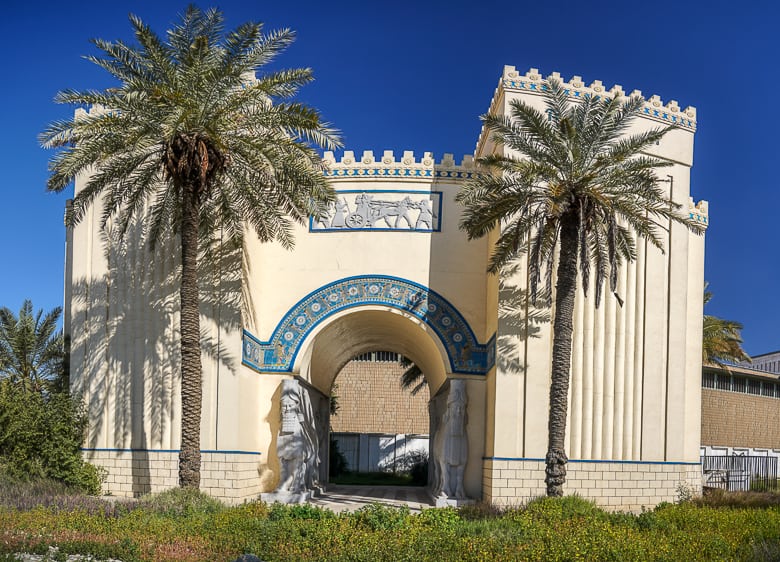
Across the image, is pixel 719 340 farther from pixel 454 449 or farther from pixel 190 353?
pixel 190 353

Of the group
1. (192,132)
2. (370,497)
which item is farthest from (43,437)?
(370,497)

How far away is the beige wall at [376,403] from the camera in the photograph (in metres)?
40.0

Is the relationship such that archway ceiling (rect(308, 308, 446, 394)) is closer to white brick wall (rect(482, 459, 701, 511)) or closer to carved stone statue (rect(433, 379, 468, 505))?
carved stone statue (rect(433, 379, 468, 505))

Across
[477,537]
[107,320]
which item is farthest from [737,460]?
[107,320]

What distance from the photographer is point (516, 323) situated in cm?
1817

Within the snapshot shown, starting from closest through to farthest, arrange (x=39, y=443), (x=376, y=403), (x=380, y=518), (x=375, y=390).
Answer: (x=380, y=518) → (x=39, y=443) → (x=376, y=403) → (x=375, y=390)

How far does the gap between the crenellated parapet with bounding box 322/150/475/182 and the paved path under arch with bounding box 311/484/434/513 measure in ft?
25.5

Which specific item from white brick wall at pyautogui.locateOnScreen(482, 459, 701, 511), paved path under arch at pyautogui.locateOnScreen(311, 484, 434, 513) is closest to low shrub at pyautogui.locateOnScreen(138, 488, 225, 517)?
paved path under arch at pyautogui.locateOnScreen(311, 484, 434, 513)

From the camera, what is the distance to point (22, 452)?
1764 cm

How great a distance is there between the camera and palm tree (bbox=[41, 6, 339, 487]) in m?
15.6

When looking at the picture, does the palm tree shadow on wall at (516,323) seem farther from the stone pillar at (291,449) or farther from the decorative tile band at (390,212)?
the stone pillar at (291,449)

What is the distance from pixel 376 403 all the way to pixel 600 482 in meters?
23.0

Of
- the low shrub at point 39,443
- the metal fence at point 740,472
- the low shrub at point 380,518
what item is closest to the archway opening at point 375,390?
the low shrub at point 39,443

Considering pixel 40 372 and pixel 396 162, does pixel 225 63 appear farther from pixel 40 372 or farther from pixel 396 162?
pixel 40 372
